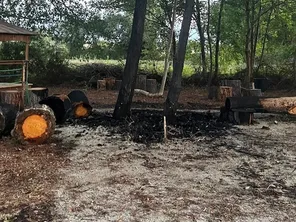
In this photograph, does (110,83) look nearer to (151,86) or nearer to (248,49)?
(151,86)

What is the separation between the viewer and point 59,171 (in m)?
4.41

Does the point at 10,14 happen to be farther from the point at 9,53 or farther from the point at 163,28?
the point at 163,28

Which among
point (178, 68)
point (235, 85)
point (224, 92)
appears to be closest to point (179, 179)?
point (178, 68)

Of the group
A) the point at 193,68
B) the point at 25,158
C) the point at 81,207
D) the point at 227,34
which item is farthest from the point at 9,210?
the point at 193,68

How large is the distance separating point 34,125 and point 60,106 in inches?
78.6

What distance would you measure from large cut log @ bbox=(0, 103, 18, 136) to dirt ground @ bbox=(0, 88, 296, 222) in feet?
0.73

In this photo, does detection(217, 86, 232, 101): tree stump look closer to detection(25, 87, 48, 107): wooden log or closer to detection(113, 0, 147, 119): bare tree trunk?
detection(113, 0, 147, 119): bare tree trunk

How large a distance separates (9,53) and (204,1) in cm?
729

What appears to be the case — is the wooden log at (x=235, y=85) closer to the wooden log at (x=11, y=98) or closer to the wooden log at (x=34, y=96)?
the wooden log at (x=34, y=96)

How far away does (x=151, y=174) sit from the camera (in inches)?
172

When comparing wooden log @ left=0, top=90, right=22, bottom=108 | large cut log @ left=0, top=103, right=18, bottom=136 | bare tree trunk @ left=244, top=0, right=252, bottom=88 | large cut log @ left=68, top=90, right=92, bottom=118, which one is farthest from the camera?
bare tree trunk @ left=244, top=0, right=252, bottom=88

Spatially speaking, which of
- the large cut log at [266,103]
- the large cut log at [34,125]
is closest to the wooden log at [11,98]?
the large cut log at [34,125]

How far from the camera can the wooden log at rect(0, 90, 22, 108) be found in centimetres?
706

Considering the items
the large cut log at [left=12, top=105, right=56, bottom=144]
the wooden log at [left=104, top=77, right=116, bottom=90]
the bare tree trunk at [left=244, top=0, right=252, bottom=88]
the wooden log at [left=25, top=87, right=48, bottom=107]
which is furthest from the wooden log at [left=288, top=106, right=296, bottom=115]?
the wooden log at [left=104, top=77, right=116, bottom=90]
